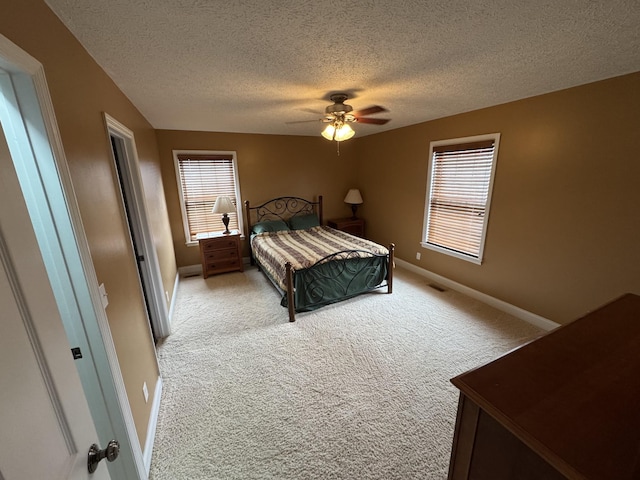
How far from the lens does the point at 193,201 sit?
4.35 meters

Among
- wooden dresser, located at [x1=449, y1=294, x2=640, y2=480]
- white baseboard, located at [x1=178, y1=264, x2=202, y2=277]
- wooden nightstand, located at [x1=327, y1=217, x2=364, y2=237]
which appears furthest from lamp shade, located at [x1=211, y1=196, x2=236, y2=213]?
wooden dresser, located at [x1=449, y1=294, x2=640, y2=480]

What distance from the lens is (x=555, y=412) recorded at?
2.57 feet

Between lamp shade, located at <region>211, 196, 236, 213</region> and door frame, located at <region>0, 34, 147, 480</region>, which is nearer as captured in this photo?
door frame, located at <region>0, 34, 147, 480</region>

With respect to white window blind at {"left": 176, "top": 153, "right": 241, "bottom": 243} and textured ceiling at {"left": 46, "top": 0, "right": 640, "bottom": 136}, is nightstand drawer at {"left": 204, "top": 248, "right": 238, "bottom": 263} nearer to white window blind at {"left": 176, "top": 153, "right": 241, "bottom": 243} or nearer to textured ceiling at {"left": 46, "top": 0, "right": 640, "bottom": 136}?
white window blind at {"left": 176, "top": 153, "right": 241, "bottom": 243}

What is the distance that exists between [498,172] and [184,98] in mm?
3357

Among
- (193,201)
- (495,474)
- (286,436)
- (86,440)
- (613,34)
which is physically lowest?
(286,436)

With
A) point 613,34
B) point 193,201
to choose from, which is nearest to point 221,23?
point 613,34

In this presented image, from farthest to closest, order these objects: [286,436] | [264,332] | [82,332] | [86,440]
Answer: [264,332] < [286,436] < [82,332] < [86,440]

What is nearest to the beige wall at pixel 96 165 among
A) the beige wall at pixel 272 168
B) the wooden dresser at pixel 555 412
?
the wooden dresser at pixel 555 412

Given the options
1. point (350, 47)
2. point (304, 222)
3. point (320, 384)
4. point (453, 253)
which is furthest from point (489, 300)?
point (350, 47)

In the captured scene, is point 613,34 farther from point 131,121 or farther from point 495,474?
point 131,121

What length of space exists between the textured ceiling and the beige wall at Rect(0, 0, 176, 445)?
0.44 ft

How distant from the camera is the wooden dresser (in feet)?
2.23

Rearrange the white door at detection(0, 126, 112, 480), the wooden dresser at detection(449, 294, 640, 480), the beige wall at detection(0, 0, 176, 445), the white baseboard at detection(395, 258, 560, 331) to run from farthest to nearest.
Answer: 1. the white baseboard at detection(395, 258, 560, 331)
2. the beige wall at detection(0, 0, 176, 445)
3. the wooden dresser at detection(449, 294, 640, 480)
4. the white door at detection(0, 126, 112, 480)
